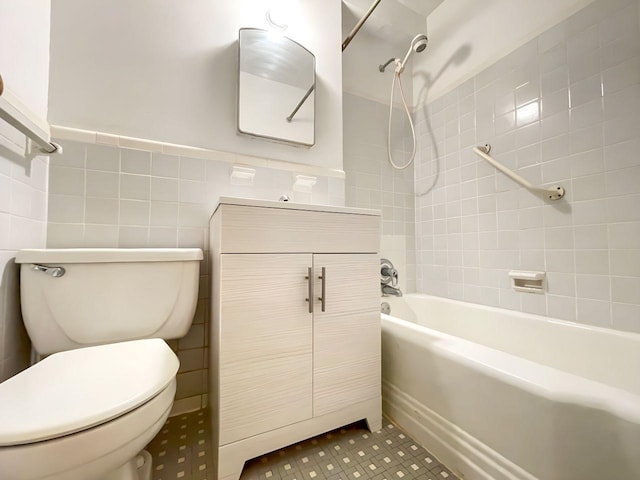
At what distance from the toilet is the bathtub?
83cm

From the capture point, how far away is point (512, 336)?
4.17ft

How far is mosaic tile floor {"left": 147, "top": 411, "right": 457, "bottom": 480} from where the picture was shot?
0.81 metres

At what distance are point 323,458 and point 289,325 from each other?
48cm

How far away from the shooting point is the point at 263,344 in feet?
2.69

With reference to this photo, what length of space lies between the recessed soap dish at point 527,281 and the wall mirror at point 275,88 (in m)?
1.28

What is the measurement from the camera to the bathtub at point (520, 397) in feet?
1.79

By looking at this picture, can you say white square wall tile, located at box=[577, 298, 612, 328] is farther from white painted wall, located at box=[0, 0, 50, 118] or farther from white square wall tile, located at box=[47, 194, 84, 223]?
white painted wall, located at box=[0, 0, 50, 118]

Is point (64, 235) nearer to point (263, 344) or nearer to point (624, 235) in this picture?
point (263, 344)

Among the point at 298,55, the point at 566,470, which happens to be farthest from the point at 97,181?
the point at 566,470

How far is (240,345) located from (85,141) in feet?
3.33

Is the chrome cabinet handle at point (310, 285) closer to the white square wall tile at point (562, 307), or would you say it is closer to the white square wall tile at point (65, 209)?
the white square wall tile at point (65, 209)

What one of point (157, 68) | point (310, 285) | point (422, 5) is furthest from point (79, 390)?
point (422, 5)

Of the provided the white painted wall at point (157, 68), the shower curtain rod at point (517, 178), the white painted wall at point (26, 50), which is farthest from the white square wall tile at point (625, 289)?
the white painted wall at point (26, 50)

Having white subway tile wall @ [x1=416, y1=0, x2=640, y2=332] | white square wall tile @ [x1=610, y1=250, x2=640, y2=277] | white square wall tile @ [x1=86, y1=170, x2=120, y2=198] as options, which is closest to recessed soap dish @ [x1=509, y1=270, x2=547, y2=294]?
white subway tile wall @ [x1=416, y1=0, x2=640, y2=332]
